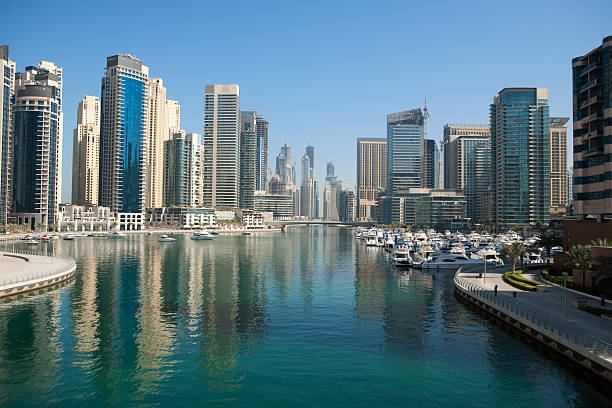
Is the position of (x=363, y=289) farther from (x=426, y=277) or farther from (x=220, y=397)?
(x=220, y=397)

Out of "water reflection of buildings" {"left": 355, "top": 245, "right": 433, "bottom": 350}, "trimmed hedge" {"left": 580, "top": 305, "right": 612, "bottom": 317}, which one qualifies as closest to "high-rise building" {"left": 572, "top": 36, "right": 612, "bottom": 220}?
"trimmed hedge" {"left": 580, "top": 305, "right": 612, "bottom": 317}

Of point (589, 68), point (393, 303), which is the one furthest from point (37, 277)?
point (589, 68)

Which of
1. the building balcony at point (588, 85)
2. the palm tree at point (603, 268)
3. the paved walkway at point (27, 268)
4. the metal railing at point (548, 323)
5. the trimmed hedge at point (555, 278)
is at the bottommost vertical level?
the metal railing at point (548, 323)

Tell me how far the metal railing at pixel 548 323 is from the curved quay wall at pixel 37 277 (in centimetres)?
6991

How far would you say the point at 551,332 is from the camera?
44.9 m

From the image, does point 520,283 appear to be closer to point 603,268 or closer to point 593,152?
A: point 603,268

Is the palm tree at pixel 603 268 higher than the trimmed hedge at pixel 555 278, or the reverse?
the palm tree at pixel 603 268

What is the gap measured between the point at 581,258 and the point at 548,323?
745 inches

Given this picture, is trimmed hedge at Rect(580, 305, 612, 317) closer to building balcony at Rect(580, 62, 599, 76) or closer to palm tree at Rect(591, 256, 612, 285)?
palm tree at Rect(591, 256, 612, 285)

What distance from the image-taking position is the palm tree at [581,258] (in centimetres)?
6078

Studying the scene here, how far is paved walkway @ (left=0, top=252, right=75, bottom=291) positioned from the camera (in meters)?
73.0

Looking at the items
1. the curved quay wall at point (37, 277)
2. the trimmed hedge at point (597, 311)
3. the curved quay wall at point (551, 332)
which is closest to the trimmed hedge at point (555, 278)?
the curved quay wall at point (551, 332)

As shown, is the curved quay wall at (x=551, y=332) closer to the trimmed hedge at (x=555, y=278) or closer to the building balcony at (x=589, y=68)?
the trimmed hedge at (x=555, y=278)

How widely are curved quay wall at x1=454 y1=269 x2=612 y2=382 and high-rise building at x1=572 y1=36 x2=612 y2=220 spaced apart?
94.2 ft
